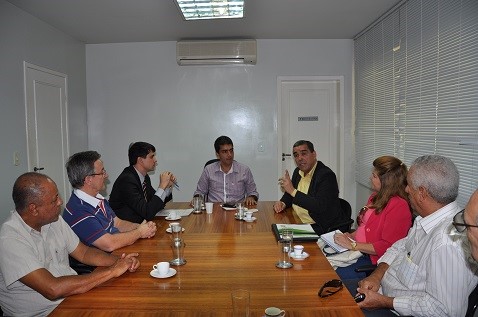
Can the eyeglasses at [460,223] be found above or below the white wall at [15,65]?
below

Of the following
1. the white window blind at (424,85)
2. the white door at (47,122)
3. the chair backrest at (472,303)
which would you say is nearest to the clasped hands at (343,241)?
the chair backrest at (472,303)

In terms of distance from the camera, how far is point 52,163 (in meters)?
4.54

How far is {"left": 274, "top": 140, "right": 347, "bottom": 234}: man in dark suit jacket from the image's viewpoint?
10.3ft

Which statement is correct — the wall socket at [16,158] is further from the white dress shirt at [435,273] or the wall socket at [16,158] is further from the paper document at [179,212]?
the white dress shirt at [435,273]

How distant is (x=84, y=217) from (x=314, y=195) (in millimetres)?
1819

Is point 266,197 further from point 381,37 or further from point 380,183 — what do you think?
point 380,183

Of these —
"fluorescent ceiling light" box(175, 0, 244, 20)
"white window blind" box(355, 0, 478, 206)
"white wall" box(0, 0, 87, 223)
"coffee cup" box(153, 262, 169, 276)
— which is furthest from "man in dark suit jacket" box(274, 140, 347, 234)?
"white wall" box(0, 0, 87, 223)

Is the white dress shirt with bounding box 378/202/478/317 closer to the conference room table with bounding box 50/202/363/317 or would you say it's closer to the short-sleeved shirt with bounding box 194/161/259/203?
the conference room table with bounding box 50/202/363/317

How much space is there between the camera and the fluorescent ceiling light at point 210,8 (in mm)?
3506

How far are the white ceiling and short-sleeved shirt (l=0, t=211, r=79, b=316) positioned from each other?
8.34 feet

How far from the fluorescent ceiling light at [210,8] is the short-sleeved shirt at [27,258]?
7.63ft

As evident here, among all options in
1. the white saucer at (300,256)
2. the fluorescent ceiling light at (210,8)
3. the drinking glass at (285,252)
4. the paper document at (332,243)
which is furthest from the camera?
the fluorescent ceiling light at (210,8)

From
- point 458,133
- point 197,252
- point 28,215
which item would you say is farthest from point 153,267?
point 458,133

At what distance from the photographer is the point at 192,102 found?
18.3 ft
